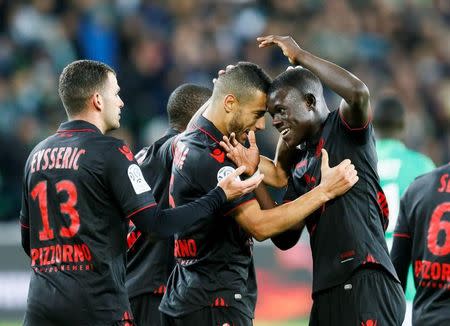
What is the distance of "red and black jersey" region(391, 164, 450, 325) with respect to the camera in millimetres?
5867

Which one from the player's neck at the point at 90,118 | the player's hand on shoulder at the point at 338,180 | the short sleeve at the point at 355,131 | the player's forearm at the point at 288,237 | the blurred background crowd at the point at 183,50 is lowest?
the player's forearm at the point at 288,237

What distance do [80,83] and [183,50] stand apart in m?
8.75

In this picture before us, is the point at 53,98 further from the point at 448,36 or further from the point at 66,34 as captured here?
the point at 448,36

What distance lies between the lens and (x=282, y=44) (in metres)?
5.81

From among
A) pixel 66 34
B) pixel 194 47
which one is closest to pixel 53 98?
pixel 66 34

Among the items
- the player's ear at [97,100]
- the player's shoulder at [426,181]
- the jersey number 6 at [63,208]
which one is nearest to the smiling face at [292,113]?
the player's shoulder at [426,181]

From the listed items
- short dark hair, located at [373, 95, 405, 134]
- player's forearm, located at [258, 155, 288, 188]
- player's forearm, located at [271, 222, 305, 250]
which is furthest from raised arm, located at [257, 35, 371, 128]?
short dark hair, located at [373, 95, 405, 134]

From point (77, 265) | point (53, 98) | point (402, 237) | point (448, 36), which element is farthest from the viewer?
point (448, 36)

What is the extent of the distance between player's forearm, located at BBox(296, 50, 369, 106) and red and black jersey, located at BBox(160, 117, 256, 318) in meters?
0.75

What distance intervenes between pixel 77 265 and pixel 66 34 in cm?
908

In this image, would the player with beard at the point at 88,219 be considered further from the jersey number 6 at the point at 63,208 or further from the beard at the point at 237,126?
the beard at the point at 237,126

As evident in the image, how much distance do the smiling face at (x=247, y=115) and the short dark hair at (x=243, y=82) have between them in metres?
0.03

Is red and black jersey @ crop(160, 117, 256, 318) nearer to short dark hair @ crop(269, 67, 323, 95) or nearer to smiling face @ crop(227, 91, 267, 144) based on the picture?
smiling face @ crop(227, 91, 267, 144)

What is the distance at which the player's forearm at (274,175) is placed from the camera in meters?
6.43
